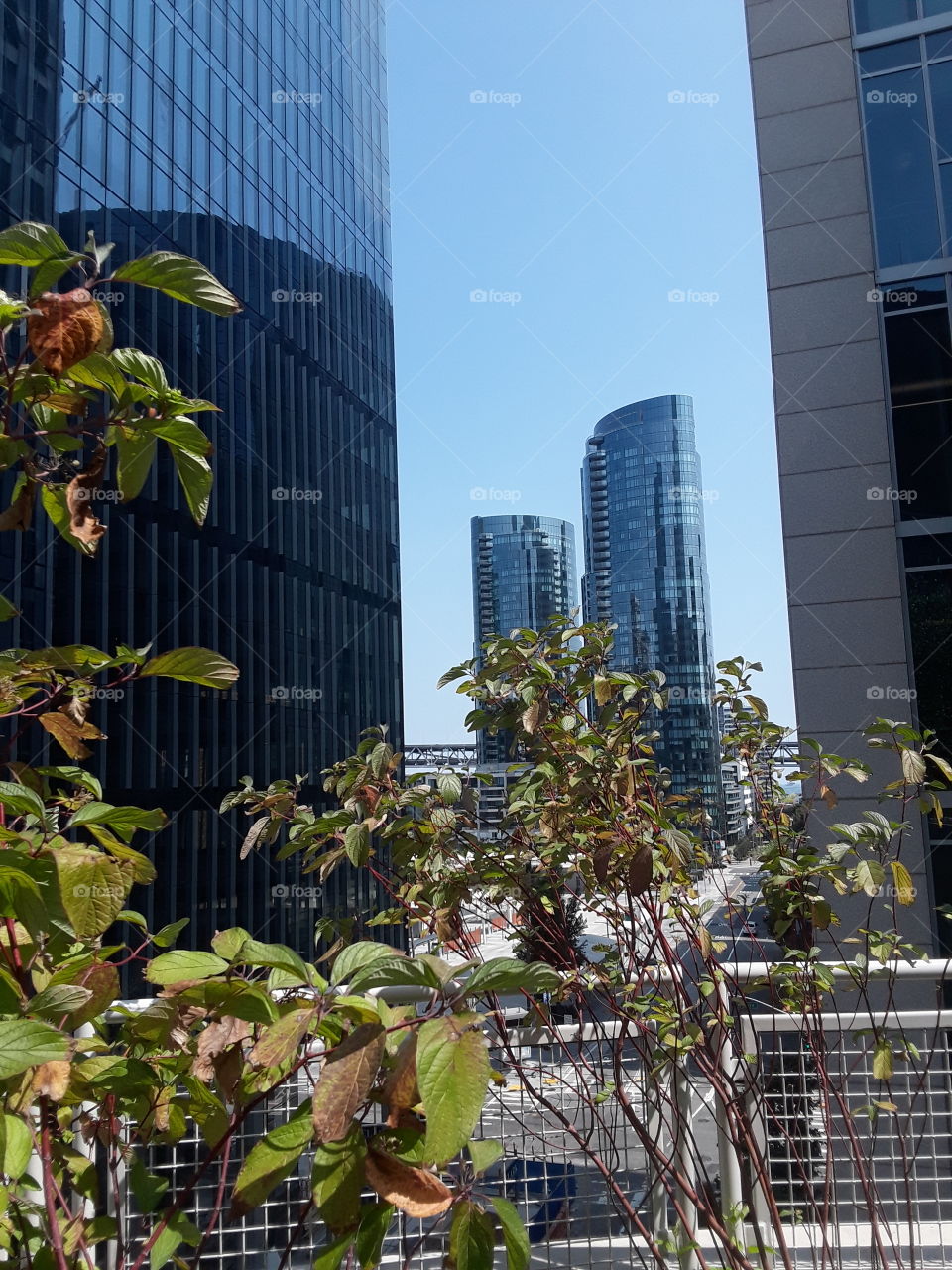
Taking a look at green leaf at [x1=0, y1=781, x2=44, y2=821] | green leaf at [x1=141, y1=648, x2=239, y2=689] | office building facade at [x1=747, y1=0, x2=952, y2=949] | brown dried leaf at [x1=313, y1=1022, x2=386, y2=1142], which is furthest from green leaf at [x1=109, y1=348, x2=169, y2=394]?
office building facade at [x1=747, y1=0, x2=952, y2=949]

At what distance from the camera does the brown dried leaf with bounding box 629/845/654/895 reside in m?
1.76

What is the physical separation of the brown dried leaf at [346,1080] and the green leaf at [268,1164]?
0.23ft

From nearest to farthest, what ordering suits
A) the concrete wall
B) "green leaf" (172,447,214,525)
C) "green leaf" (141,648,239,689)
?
"green leaf" (172,447,214,525)
"green leaf" (141,648,239,689)
the concrete wall

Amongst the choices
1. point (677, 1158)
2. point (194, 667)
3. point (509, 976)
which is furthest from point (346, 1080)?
point (677, 1158)

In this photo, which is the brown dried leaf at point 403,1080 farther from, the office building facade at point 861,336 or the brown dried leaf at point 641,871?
the office building facade at point 861,336

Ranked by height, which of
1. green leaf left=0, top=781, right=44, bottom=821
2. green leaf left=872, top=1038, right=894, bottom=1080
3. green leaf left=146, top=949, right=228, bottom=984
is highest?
green leaf left=0, top=781, right=44, bottom=821

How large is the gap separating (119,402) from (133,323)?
945 inches

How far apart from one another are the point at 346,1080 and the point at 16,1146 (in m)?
0.35

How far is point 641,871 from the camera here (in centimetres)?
177

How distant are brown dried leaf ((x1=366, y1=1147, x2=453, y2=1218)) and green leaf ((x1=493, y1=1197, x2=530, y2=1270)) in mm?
48

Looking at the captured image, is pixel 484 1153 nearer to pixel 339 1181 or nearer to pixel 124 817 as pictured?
pixel 339 1181

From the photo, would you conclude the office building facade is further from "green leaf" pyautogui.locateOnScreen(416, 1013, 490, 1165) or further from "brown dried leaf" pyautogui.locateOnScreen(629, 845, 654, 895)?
"green leaf" pyautogui.locateOnScreen(416, 1013, 490, 1165)

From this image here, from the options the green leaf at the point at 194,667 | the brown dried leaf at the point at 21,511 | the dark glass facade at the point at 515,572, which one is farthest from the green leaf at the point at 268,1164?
the dark glass facade at the point at 515,572

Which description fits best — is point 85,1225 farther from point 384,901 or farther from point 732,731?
point 384,901
